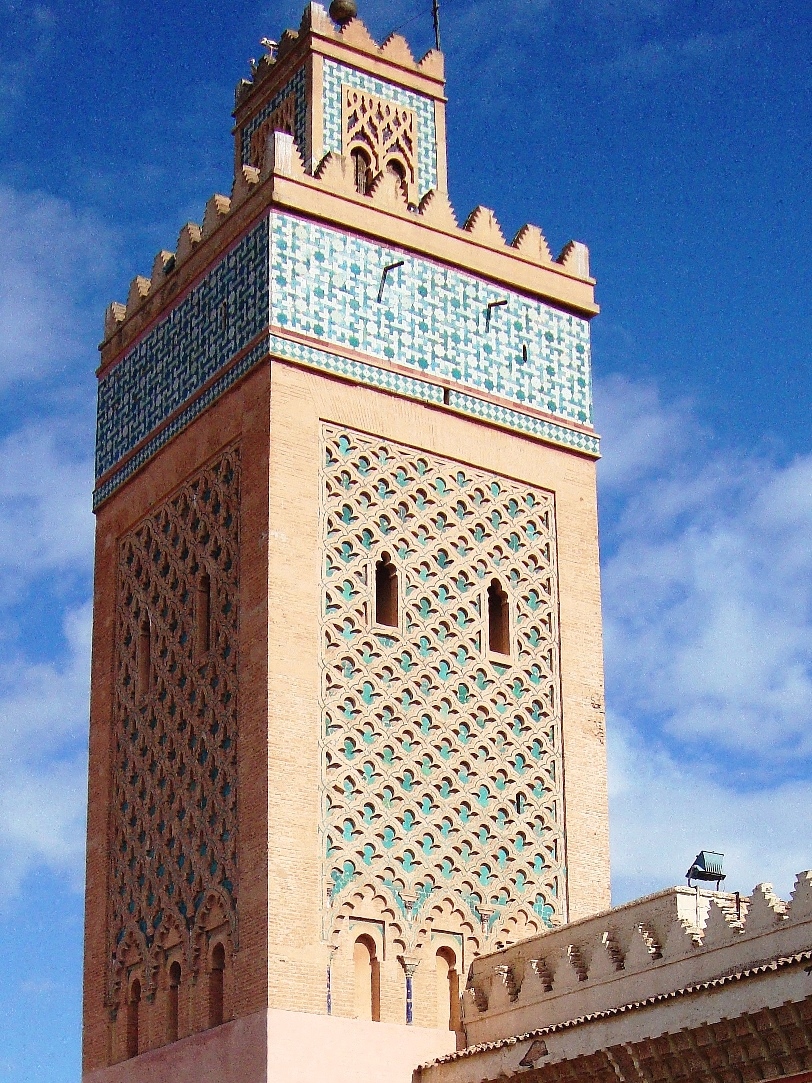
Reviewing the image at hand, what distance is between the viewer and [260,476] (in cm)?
962

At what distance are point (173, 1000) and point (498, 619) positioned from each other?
2.55m

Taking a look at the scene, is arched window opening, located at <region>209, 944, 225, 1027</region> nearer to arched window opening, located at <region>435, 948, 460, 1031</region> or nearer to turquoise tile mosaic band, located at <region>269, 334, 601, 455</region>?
arched window opening, located at <region>435, 948, 460, 1031</region>

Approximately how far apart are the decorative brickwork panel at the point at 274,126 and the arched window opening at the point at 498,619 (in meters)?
2.89

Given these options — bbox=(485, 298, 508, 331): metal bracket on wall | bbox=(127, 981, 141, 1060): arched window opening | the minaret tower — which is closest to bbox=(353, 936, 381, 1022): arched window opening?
the minaret tower

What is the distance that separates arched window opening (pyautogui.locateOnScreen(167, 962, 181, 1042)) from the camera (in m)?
9.44

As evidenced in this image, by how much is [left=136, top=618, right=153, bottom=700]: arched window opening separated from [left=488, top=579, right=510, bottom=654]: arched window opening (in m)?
1.82

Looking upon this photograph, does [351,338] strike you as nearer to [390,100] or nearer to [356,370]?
[356,370]

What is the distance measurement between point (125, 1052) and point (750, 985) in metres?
3.72

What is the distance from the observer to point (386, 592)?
9930mm

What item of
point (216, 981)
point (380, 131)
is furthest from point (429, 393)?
point (216, 981)

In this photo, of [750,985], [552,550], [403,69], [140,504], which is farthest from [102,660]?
[750,985]

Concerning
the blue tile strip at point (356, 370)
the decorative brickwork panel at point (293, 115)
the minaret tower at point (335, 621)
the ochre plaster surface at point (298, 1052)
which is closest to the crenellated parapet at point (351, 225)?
the minaret tower at point (335, 621)

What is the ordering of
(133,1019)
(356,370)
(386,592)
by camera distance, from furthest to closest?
(356,370) → (386,592) → (133,1019)

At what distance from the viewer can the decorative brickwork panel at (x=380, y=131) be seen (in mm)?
11281
